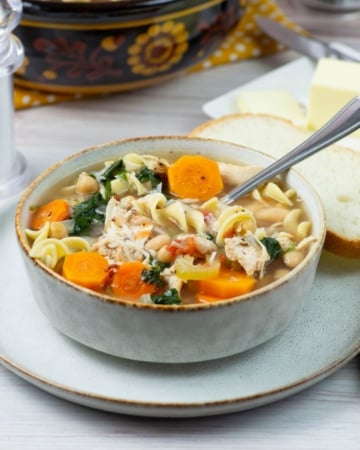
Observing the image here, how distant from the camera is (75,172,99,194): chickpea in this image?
8.77 ft

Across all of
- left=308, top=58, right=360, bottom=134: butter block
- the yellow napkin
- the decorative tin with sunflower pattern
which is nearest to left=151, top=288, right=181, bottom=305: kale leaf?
left=308, top=58, right=360, bottom=134: butter block

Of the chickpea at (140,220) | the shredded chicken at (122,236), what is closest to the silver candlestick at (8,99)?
the shredded chicken at (122,236)

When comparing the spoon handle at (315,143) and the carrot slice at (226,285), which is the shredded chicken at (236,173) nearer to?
the spoon handle at (315,143)

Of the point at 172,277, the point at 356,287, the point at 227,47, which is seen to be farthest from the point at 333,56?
the point at 172,277

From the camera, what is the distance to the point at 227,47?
4367 millimetres

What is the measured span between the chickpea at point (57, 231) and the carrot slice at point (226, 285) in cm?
46

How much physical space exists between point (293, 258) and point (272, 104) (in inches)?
56.7

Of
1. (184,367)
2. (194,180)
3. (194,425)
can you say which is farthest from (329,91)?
(194,425)

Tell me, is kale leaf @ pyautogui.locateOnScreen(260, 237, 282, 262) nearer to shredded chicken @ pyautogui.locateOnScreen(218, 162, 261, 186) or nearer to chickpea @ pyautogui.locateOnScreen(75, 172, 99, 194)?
shredded chicken @ pyautogui.locateOnScreen(218, 162, 261, 186)

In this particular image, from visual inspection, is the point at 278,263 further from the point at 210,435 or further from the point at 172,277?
the point at 210,435

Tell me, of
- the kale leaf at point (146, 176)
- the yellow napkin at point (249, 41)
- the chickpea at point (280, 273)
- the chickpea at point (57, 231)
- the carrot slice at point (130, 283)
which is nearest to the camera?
the carrot slice at point (130, 283)

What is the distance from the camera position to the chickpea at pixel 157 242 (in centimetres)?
237

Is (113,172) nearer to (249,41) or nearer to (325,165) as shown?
(325,165)

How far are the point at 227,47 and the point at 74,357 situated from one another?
2.47 m
